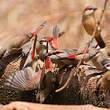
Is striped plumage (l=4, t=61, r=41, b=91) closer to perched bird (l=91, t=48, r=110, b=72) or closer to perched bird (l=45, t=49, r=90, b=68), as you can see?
→ perched bird (l=45, t=49, r=90, b=68)

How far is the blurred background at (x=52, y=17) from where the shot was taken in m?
1.92

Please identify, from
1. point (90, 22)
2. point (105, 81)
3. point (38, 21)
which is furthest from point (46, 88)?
point (38, 21)

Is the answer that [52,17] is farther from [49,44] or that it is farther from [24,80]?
[24,80]

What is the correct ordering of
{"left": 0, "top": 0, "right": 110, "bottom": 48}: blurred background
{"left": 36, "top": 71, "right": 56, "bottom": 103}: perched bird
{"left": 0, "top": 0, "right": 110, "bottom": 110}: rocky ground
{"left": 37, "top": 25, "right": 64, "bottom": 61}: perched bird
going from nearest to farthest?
{"left": 36, "top": 71, "right": 56, "bottom": 103}: perched bird → {"left": 37, "top": 25, "right": 64, "bottom": 61}: perched bird → {"left": 0, "top": 0, "right": 110, "bottom": 110}: rocky ground → {"left": 0, "top": 0, "right": 110, "bottom": 48}: blurred background

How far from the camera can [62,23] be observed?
1.94m

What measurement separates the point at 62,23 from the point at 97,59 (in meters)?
0.74

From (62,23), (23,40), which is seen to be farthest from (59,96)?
(62,23)

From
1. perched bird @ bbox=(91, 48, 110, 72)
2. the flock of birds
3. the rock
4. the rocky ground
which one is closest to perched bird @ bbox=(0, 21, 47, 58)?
the rocky ground

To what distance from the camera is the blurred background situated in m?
1.92

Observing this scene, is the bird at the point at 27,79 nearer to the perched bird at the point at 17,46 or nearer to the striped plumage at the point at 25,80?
the striped plumage at the point at 25,80

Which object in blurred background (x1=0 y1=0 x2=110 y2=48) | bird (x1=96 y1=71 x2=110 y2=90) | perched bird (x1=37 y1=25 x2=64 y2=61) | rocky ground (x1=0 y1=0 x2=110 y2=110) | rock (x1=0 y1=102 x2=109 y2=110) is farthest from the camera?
blurred background (x1=0 y1=0 x2=110 y2=48)

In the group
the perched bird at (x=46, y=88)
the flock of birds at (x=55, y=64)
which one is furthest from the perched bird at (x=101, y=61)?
the perched bird at (x=46, y=88)

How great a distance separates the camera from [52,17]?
2.06 metres

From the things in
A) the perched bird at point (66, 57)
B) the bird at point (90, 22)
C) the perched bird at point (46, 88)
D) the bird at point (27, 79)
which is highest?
the bird at point (90, 22)
